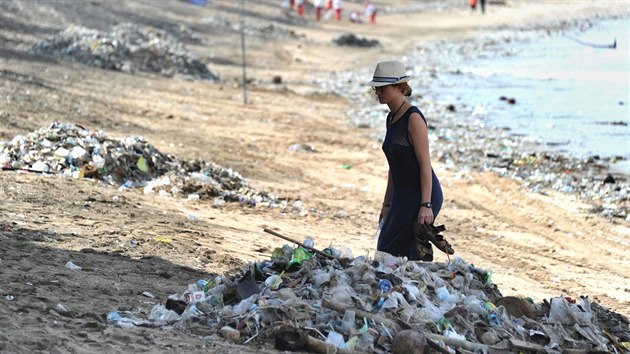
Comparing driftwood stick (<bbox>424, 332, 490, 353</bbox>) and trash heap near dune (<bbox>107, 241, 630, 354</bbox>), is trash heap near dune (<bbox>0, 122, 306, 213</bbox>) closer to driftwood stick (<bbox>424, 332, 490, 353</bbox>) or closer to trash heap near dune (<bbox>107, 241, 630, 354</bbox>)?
trash heap near dune (<bbox>107, 241, 630, 354</bbox>)

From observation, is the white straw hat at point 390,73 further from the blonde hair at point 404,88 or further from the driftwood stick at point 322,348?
the driftwood stick at point 322,348

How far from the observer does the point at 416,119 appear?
621 centimetres

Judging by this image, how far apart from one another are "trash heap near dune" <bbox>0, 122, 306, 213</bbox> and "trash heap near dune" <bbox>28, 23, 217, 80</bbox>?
35.9ft

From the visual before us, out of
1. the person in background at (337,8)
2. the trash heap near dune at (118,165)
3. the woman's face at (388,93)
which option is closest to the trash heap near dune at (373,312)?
the woman's face at (388,93)

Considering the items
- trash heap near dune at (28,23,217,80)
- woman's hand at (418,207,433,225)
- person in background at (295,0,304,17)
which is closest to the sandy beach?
trash heap near dune at (28,23,217,80)

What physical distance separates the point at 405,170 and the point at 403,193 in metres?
0.15

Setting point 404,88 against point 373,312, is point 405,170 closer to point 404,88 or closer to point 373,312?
A: point 404,88

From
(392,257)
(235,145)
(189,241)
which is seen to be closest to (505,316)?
(392,257)

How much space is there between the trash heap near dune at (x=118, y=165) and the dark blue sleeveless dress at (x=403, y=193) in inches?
173

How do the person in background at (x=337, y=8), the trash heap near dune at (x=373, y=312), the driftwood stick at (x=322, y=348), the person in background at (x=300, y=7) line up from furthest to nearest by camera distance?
1. the person in background at (x=337, y=8)
2. the person in background at (x=300, y=7)
3. the trash heap near dune at (x=373, y=312)
4. the driftwood stick at (x=322, y=348)

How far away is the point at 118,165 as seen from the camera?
425 inches

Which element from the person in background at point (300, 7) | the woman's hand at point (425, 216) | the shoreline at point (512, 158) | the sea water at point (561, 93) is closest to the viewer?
the woman's hand at point (425, 216)

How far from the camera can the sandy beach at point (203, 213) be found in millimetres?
6316

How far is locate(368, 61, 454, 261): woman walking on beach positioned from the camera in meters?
6.21
